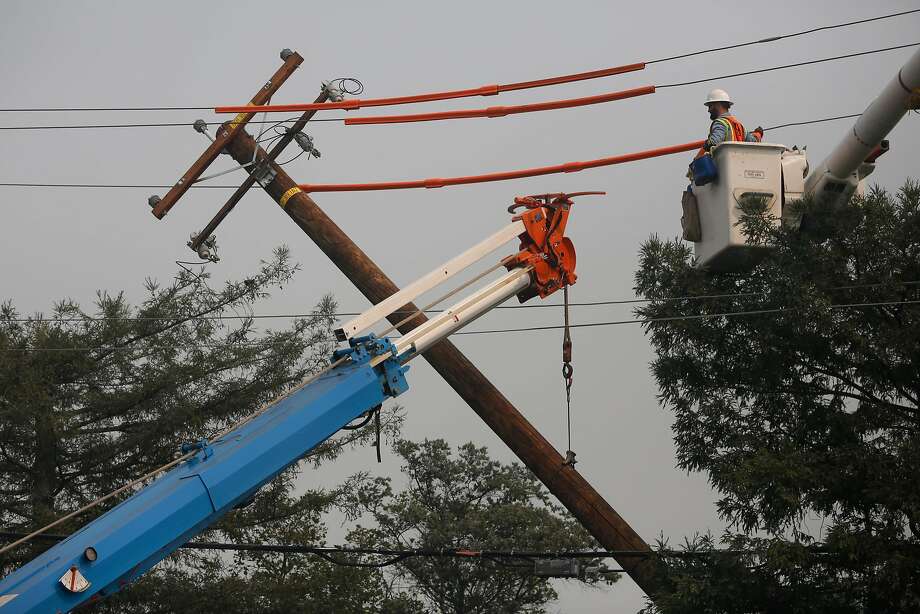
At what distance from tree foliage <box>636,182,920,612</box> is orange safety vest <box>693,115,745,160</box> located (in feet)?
2.92

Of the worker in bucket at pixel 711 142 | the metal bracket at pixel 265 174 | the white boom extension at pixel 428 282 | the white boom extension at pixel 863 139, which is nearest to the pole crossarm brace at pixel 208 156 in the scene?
the metal bracket at pixel 265 174

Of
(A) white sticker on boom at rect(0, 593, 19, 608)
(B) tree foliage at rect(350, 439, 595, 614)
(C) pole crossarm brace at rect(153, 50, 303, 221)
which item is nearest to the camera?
(A) white sticker on boom at rect(0, 593, 19, 608)

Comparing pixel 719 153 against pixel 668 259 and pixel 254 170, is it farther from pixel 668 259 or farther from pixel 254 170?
pixel 254 170

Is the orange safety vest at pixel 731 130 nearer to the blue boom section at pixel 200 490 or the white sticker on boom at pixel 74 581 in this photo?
the blue boom section at pixel 200 490

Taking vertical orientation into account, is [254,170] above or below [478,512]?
below

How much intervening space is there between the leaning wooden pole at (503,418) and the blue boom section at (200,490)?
59.6 inches

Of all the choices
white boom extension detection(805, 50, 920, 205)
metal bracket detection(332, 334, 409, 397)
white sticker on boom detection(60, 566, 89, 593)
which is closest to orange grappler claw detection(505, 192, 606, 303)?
metal bracket detection(332, 334, 409, 397)

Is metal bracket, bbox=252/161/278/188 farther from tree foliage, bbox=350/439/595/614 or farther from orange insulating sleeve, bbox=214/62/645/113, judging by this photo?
tree foliage, bbox=350/439/595/614

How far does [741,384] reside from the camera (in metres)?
12.4

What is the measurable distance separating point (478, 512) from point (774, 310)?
1930 cm

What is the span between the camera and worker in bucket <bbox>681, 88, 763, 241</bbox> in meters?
11.7

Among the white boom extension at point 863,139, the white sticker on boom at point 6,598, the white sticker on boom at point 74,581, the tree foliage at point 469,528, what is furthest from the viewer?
the tree foliage at point 469,528

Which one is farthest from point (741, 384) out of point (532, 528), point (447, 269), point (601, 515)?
point (532, 528)

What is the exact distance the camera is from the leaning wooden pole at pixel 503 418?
11.2 metres
